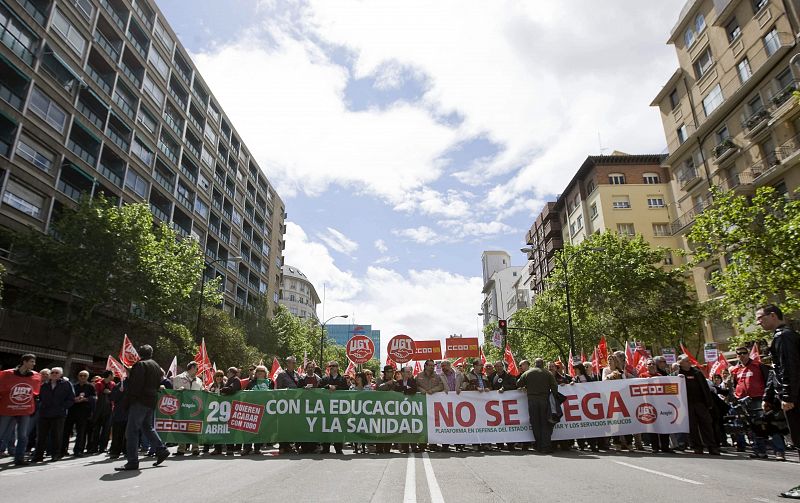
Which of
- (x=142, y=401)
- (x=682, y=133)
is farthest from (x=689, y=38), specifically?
(x=142, y=401)

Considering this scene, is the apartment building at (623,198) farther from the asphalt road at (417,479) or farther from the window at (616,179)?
the asphalt road at (417,479)

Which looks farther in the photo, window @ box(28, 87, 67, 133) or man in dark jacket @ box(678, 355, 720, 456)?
window @ box(28, 87, 67, 133)

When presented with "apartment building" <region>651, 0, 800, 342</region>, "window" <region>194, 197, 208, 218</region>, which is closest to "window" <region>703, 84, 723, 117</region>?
"apartment building" <region>651, 0, 800, 342</region>

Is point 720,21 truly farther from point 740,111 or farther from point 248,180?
point 248,180

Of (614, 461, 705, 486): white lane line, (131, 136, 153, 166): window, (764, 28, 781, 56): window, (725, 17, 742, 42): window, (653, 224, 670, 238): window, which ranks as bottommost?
(614, 461, 705, 486): white lane line

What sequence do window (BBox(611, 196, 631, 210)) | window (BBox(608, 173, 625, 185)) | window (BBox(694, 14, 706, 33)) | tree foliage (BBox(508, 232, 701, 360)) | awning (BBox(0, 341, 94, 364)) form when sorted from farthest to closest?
1. window (BBox(608, 173, 625, 185))
2. window (BBox(611, 196, 631, 210))
3. window (BBox(694, 14, 706, 33))
4. tree foliage (BBox(508, 232, 701, 360))
5. awning (BBox(0, 341, 94, 364))

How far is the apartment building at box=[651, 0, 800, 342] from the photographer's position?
2625 centimetres

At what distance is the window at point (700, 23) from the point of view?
33562 mm

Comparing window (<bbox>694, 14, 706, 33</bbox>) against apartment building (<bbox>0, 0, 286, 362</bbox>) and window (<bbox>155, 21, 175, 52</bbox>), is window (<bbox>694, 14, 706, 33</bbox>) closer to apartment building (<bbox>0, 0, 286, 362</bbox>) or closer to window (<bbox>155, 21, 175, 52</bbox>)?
apartment building (<bbox>0, 0, 286, 362</bbox>)

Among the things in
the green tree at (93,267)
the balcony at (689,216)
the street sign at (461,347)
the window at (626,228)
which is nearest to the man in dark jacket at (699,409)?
the street sign at (461,347)

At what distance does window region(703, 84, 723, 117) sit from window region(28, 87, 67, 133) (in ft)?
135

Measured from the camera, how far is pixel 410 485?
6.00 metres

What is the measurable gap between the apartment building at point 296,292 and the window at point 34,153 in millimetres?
78812

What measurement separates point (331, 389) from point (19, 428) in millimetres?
5801
